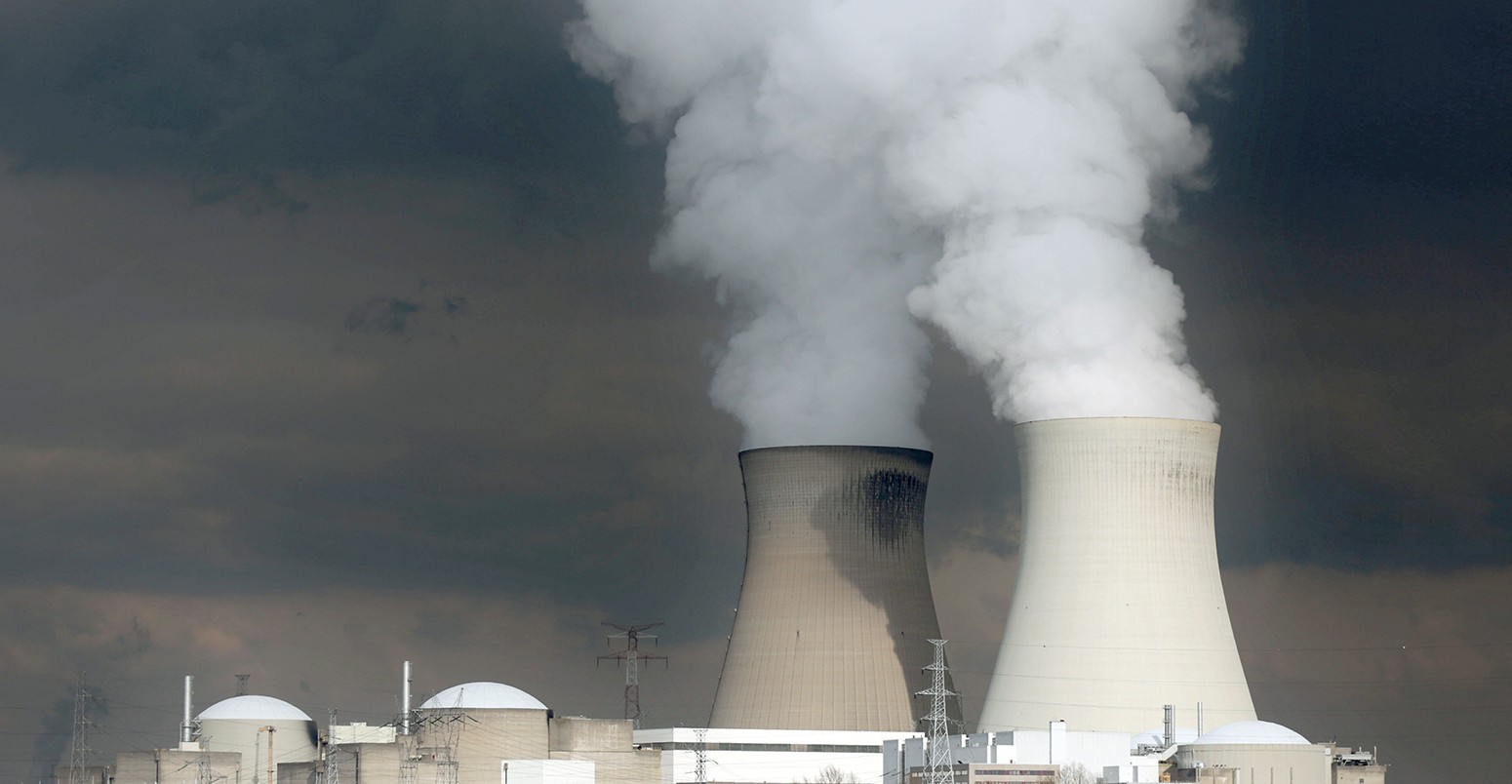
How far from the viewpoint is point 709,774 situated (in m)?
41.5

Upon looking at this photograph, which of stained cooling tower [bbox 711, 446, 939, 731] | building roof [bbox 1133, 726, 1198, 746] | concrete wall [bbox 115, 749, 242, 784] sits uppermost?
stained cooling tower [bbox 711, 446, 939, 731]

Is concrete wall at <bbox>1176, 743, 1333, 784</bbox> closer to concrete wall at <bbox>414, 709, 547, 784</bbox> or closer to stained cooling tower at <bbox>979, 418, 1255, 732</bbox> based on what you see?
stained cooling tower at <bbox>979, 418, 1255, 732</bbox>

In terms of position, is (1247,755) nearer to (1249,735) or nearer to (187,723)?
(1249,735)

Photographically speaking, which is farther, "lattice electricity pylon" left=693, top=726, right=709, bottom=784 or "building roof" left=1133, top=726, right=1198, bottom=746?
"lattice electricity pylon" left=693, top=726, right=709, bottom=784

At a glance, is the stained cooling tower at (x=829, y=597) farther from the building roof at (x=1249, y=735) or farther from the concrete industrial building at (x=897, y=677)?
the building roof at (x=1249, y=735)

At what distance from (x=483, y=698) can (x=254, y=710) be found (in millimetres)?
5022

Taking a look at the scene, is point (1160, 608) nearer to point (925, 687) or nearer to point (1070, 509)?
point (1070, 509)

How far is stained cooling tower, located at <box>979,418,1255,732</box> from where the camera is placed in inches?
1341

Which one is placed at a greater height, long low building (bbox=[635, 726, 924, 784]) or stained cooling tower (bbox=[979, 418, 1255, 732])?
stained cooling tower (bbox=[979, 418, 1255, 732])

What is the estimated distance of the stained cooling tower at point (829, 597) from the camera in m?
39.8

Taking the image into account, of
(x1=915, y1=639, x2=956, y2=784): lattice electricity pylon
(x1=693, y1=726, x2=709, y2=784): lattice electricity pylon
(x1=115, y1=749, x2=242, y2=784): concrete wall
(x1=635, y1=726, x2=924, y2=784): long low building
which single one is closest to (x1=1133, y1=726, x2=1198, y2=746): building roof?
(x1=915, y1=639, x2=956, y2=784): lattice electricity pylon

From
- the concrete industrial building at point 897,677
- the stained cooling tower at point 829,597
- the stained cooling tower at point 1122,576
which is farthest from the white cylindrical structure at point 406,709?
the stained cooling tower at point 1122,576

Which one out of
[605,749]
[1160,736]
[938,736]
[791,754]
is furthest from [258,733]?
[1160,736]

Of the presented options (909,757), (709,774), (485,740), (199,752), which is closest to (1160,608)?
(909,757)
